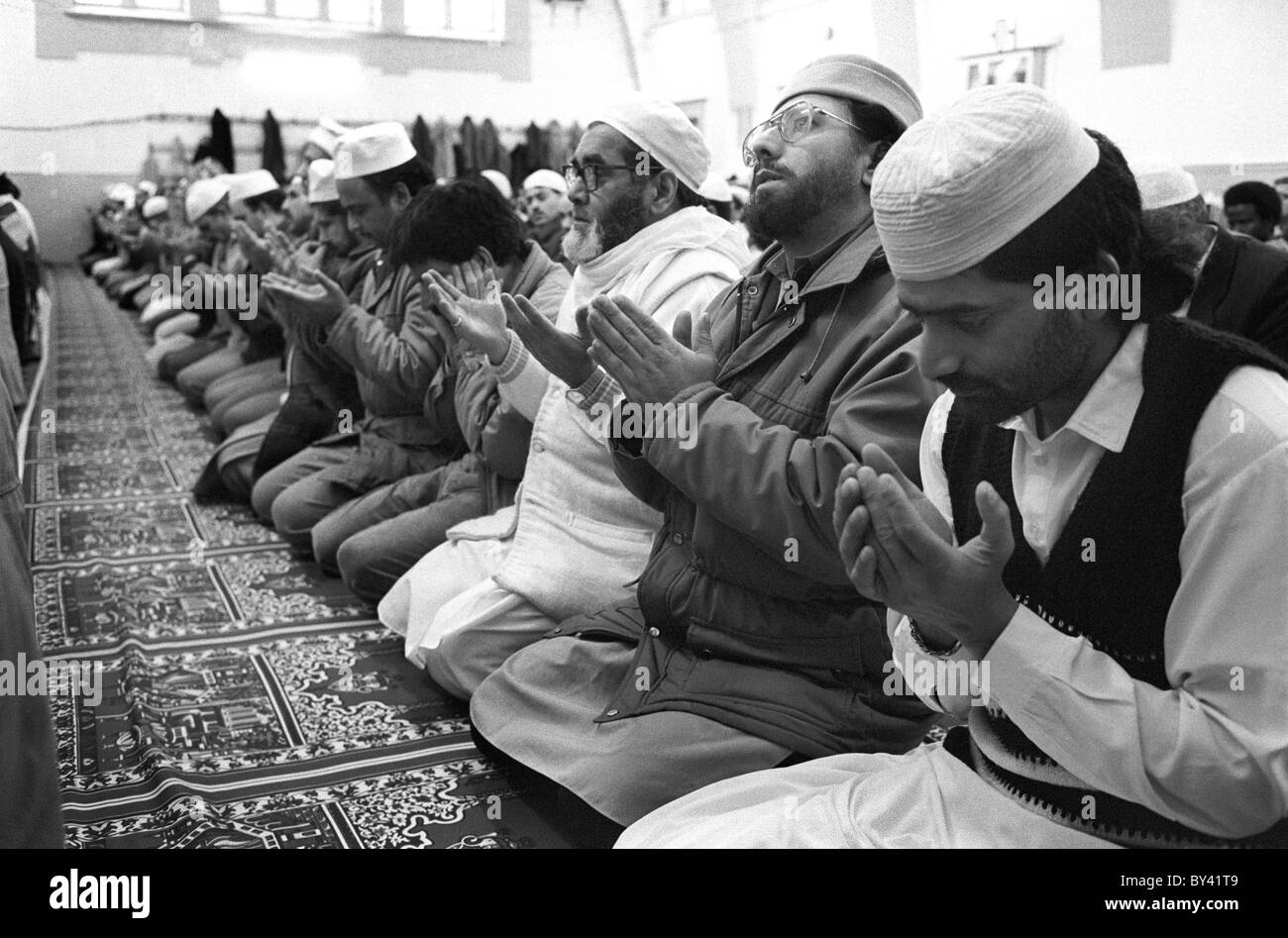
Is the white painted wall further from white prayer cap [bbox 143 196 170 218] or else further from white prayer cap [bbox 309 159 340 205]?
white prayer cap [bbox 143 196 170 218]

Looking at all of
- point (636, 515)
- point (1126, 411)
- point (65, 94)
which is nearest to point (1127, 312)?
point (1126, 411)

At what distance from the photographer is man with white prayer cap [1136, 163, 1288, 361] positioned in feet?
9.34

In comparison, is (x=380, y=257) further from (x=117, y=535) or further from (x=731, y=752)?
(x=731, y=752)

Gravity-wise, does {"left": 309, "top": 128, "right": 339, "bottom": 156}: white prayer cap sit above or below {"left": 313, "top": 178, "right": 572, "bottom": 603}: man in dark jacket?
above

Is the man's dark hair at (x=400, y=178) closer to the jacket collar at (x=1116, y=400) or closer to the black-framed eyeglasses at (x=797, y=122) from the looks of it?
the black-framed eyeglasses at (x=797, y=122)

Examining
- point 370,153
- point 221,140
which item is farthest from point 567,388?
point 221,140

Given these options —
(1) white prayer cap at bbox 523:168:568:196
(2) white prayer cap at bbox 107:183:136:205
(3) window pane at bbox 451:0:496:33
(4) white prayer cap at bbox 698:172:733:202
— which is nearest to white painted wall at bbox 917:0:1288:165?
(4) white prayer cap at bbox 698:172:733:202

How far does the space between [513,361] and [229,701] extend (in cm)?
109

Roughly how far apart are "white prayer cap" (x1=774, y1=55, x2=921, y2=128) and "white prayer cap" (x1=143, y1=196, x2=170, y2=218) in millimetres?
10353

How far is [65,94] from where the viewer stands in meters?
13.1

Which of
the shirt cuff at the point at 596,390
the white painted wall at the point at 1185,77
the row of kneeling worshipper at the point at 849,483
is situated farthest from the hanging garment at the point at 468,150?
the shirt cuff at the point at 596,390

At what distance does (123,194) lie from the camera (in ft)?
47.0

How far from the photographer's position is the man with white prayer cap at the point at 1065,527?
1181mm

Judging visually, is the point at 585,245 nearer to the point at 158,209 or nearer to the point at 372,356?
the point at 372,356
